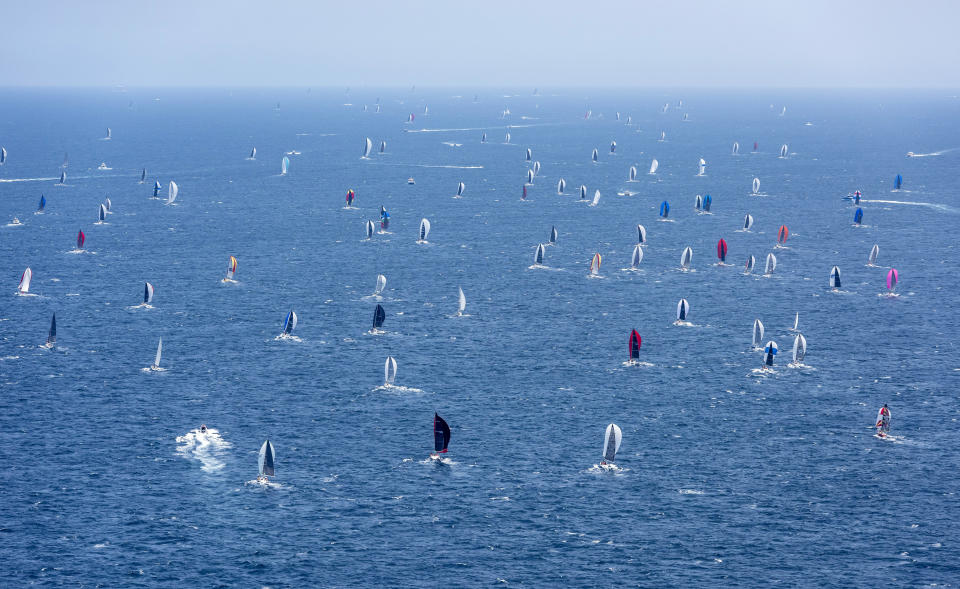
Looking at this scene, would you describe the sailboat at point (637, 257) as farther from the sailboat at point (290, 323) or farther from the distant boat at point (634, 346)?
the sailboat at point (290, 323)

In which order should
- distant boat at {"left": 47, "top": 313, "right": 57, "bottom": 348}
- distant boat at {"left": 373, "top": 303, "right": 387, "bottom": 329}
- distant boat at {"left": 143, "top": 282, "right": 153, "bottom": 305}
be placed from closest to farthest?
distant boat at {"left": 47, "top": 313, "right": 57, "bottom": 348} < distant boat at {"left": 373, "top": 303, "right": 387, "bottom": 329} < distant boat at {"left": 143, "top": 282, "right": 153, "bottom": 305}

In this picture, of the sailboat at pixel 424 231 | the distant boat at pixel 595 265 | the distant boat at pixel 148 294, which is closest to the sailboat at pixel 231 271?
the distant boat at pixel 148 294

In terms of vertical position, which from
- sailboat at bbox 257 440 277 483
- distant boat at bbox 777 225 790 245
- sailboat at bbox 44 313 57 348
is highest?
distant boat at bbox 777 225 790 245

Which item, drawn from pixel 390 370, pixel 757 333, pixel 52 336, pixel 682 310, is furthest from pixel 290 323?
pixel 757 333

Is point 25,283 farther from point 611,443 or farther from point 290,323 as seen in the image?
point 611,443

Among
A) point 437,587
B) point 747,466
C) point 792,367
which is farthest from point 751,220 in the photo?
point 437,587

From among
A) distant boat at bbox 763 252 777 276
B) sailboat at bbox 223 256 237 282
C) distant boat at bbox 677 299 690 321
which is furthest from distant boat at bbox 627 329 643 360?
sailboat at bbox 223 256 237 282

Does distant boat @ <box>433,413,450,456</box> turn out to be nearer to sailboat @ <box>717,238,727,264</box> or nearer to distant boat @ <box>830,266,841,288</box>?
distant boat @ <box>830,266,841,288</box>

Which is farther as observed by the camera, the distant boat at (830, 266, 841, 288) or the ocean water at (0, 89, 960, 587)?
the distant boat at (830, 266, 841, 288)
